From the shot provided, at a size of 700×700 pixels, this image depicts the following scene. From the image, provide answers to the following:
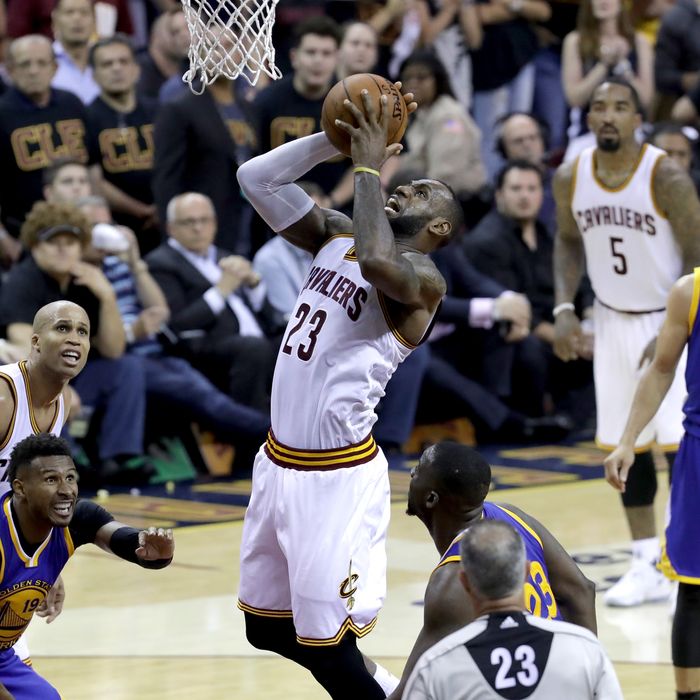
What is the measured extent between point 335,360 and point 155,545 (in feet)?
2.68

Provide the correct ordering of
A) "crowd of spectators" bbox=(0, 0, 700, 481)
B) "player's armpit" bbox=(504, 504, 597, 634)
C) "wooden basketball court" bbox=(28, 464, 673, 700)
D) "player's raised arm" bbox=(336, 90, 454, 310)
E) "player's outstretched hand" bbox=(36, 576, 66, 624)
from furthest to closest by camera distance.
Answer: "crowd of spectators" bbox=(0, 0, 700, 481) → "wooden basketball court" bbox=(28, 464, 673, 700) → "player's outstretched hand" bbox=(36, 576, 66, 624) → "player's raised arm" bbox=(336, 90, 454, 310) → "player's armpit" bbox=(504, 504, 597, 634)

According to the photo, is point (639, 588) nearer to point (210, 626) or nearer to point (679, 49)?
point (210, 626)

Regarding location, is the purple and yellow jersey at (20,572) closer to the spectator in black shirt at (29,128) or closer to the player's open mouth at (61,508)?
the player's open mouth at (61,508)

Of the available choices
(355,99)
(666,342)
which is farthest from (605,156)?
(355,99)

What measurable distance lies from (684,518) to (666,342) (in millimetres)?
592

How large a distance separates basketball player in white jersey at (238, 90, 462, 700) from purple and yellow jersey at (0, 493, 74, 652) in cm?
61

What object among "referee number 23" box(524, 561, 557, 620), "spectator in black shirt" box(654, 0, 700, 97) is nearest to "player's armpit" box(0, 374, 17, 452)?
"referee number 23" box(524, 561, 557, 620)

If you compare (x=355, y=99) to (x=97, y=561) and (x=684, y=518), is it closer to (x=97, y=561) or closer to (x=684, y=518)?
(x=684, y=518)

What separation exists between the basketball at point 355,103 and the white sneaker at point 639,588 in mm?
3097

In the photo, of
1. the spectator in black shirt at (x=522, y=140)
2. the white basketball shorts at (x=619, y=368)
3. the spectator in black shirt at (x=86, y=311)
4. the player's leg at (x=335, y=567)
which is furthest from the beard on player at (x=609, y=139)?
the spectator in black shirt at (x=522, y=140)

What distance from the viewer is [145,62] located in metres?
12.2

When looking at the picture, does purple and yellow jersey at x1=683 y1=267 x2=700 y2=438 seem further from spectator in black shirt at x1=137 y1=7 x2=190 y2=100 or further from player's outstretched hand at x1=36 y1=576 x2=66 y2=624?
spectator in black shirt at x1=137 y1=7 x2=190 y2=100

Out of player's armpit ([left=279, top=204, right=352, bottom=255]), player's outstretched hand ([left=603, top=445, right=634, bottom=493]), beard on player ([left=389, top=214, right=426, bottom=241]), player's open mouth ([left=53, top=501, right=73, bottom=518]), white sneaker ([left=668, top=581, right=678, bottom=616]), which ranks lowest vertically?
white sneaker ([left=668, top=581, right=678, bottom=616])

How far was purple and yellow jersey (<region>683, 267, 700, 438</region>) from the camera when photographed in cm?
538
